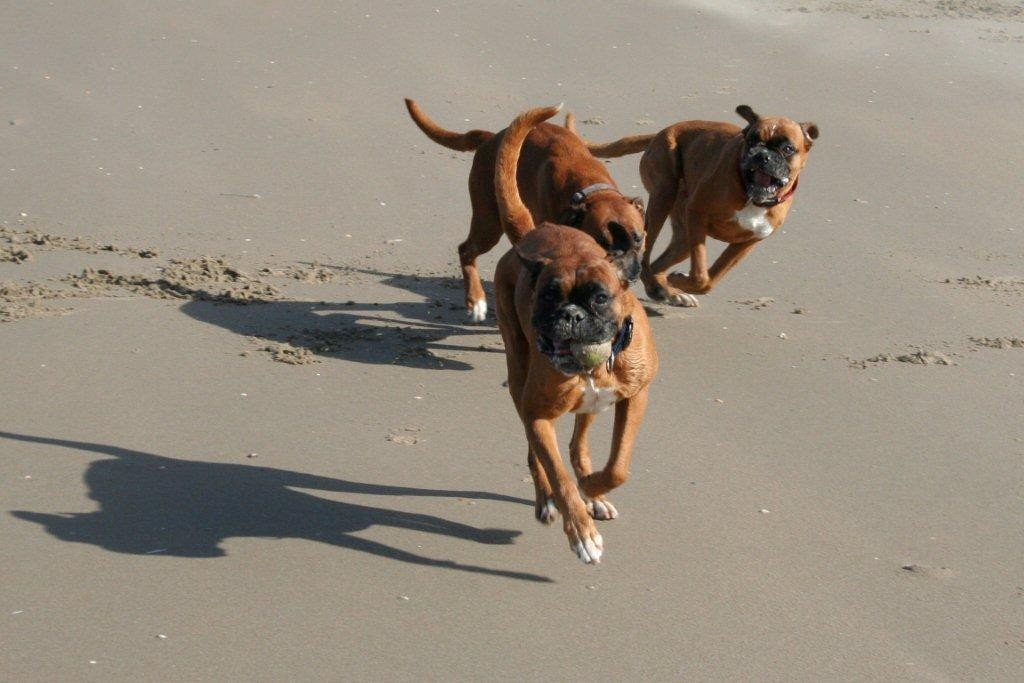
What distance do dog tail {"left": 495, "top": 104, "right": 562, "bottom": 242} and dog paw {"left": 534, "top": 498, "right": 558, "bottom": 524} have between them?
57.5 inches

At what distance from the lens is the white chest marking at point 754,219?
26.2 feet

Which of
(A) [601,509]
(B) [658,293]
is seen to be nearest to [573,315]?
(A) [601,509]

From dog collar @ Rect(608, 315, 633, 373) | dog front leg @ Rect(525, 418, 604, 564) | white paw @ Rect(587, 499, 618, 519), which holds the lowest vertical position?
white paw @ Rect(587, 499, 618, 519)

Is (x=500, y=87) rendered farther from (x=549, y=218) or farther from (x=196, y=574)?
(x=196, y=574)

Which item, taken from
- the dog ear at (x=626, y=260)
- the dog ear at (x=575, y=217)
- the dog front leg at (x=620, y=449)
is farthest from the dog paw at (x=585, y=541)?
the dog ear at (x=575, y=217)

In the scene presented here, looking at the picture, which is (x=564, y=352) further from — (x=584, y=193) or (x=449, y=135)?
(x=449, y=135)

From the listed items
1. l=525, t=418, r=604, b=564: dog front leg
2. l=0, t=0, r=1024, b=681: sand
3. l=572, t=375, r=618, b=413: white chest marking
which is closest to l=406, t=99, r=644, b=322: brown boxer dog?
l=0, t=0, r=1024, b=681: sand

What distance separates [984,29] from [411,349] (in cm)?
977

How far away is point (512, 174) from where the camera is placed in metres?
6.19

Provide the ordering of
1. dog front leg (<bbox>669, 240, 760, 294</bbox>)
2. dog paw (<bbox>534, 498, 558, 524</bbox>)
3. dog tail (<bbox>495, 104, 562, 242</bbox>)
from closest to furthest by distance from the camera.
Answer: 1. dog paw (<bbox>534, 498, 558, 524</bbox>)
2. dog tail (<bbox>495, 104, 562, 242</bbox>)
3. dog front leg (<bbox>669, 240, 760, 294</bbox>)

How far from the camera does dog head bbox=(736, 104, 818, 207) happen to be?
7738mm

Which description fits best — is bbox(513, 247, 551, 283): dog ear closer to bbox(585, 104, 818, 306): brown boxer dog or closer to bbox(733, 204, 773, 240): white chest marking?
bbox(585, 104, 818, 306): brown boxer dog

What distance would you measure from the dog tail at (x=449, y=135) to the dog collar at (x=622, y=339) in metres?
3.66

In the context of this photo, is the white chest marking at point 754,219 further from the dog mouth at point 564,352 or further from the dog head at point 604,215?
the dog mouth at point 564,352
